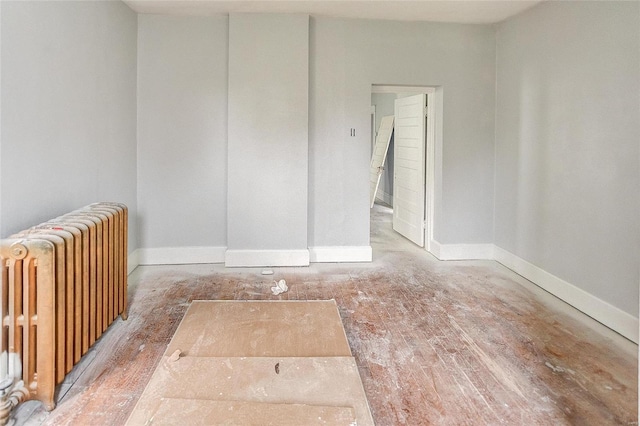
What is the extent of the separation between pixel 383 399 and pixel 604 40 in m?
3.19

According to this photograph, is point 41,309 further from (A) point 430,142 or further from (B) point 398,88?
(A) point 430,142

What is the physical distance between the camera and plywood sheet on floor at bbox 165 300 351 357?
2.89 m

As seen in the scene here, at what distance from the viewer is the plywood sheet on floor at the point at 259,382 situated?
228 cm

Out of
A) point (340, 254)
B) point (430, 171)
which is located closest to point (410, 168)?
point (430, 171)

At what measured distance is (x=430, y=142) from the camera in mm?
5883

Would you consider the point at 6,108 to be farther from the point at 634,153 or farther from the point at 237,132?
the point at 634,153

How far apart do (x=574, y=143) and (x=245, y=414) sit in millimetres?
3486

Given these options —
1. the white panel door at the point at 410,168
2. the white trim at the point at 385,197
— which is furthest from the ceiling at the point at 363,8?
the white trim at the point at 385,197

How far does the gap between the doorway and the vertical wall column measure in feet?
3.55

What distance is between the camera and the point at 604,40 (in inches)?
143

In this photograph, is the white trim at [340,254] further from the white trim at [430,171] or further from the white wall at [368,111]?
the white trim at [430,171]

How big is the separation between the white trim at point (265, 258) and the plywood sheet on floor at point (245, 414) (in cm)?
296

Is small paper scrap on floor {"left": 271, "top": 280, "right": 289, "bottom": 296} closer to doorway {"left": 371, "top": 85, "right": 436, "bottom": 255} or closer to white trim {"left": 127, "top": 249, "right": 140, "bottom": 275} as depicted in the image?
white trim {"left": 127, "top": 249, "right": 140, "bottom": 275}

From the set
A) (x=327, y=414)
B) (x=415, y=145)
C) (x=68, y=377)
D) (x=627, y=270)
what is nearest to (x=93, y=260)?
(x=68, y=377)
